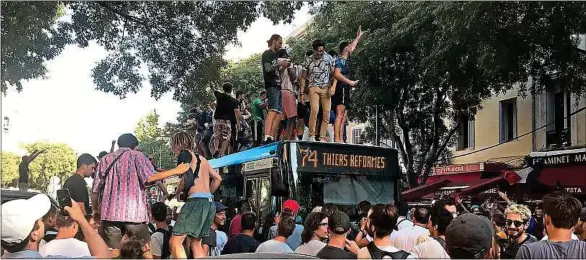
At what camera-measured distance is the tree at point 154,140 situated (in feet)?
19.4

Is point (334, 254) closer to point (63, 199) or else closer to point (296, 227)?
point (296, 227)

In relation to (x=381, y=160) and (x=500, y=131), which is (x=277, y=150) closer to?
(x=381, y=160)

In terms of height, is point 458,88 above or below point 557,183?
above

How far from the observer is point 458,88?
813 cm

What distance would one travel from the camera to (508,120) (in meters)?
8.64

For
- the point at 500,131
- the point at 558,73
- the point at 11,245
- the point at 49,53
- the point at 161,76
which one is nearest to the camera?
the point at 11,245

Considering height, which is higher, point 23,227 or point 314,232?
point 23,227

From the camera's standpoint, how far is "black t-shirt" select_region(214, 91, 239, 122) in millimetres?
7887

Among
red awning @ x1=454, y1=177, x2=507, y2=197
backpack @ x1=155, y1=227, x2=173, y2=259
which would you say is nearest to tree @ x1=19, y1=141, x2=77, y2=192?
backpack @ x1=155, y1=227, x2=173, y2=259

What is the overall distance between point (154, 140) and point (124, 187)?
1411 mm

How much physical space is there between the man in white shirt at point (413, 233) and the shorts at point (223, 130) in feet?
12.6

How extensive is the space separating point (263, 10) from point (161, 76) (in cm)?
137

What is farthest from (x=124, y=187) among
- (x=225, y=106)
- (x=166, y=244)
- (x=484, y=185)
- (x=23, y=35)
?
(x=484, y=185)

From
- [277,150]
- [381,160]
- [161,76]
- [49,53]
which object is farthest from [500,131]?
[49,53]
